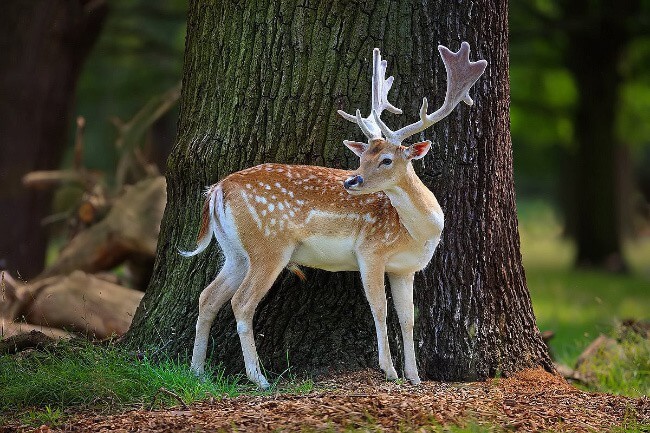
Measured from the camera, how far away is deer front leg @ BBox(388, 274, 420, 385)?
212 inches

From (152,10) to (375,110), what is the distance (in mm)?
13559

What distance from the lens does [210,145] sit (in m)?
5.95

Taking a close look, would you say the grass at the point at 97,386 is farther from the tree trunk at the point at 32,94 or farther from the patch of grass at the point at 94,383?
the tree trunk at the point at 32,94

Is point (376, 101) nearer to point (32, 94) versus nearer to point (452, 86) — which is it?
point (452, 86)

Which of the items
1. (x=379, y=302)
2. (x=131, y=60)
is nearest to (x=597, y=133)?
(x=131, y=60)

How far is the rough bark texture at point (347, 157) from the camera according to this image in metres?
5.71

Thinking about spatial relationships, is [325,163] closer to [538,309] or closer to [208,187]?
[208,187]

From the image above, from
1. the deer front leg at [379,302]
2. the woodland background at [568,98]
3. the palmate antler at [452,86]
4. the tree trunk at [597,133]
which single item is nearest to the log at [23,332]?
the deer front leg at [379,302]

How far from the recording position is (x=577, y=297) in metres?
13.3

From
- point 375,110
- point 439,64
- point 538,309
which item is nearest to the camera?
point 375,110

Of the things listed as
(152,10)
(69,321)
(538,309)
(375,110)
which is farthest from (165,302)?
(152,10)

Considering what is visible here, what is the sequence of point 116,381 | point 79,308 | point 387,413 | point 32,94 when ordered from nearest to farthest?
point 387,413 < point 116,381 < point 79,308 < point 32,94

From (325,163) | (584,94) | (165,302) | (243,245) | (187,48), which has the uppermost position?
(584,94)

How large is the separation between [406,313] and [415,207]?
1.96 ft
